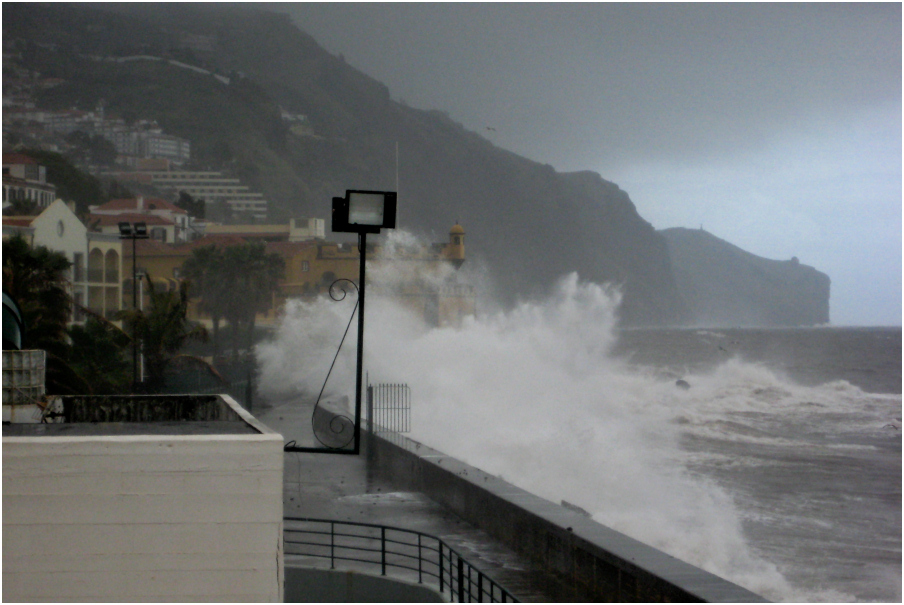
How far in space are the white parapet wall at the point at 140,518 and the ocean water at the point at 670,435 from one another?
1454cm

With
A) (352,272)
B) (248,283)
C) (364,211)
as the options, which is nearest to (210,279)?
(248,283)

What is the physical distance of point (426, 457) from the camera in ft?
45.5

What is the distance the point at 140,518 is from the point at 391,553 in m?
5.18

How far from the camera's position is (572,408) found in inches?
2114

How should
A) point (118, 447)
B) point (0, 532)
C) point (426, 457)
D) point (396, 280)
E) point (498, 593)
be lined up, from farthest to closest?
point (396, 280), point (426, 457), point (498, 593), point (118, 447), point (0, 532)

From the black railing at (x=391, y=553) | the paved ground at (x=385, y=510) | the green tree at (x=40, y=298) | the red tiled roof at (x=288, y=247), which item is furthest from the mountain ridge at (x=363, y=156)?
the black railing at (x=391, y=553)

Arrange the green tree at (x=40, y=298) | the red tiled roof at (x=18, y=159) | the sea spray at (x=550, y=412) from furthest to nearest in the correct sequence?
the red tiled roof at (x=18, y=159), the sea spray at (x=550, y=412), the green tree at (x=40, y=298)

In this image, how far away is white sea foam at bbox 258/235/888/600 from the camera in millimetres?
23672

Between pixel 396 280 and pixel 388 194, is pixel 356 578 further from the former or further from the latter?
pixel 396 280

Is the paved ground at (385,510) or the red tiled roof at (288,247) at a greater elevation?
the red tiled roof at (288,247)

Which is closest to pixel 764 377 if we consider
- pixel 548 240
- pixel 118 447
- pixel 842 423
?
pixel 842 423

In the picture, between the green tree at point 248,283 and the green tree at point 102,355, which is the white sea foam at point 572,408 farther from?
the green tree at point 102,355

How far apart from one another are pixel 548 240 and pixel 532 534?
158 meters

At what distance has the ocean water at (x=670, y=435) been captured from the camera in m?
21.0
